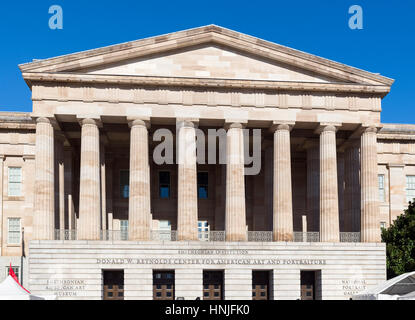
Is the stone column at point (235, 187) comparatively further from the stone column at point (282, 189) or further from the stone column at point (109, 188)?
the stone column at point (109, 188)

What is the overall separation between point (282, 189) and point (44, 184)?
1747 cm

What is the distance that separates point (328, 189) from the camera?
4775cm

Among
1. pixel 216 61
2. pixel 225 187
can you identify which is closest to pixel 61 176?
pixel 225 187

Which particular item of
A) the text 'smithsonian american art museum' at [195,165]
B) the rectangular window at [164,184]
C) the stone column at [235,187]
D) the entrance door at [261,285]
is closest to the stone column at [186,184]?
the text 'smithsonian american art museum' at [195,165]

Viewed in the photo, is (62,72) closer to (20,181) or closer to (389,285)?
(20,181)

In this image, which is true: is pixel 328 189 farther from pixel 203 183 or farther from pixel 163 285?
pixel 163 285

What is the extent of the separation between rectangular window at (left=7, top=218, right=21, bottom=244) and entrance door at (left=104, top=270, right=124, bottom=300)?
13.3m

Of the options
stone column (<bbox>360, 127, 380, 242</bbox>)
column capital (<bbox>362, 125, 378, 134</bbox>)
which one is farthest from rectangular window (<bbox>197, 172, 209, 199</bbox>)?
column capital (<bbox>362, 125, 378, 134</bbox>)

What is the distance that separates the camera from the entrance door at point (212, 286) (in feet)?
152

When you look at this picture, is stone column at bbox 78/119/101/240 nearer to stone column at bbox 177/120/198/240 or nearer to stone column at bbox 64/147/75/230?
stone column at bbox 177/120/198/240

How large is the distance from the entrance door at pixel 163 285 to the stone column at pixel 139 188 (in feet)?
9.53

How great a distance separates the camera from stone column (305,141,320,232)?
51.6 metres

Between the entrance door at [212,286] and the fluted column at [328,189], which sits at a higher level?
the fluted column at [328,189]
